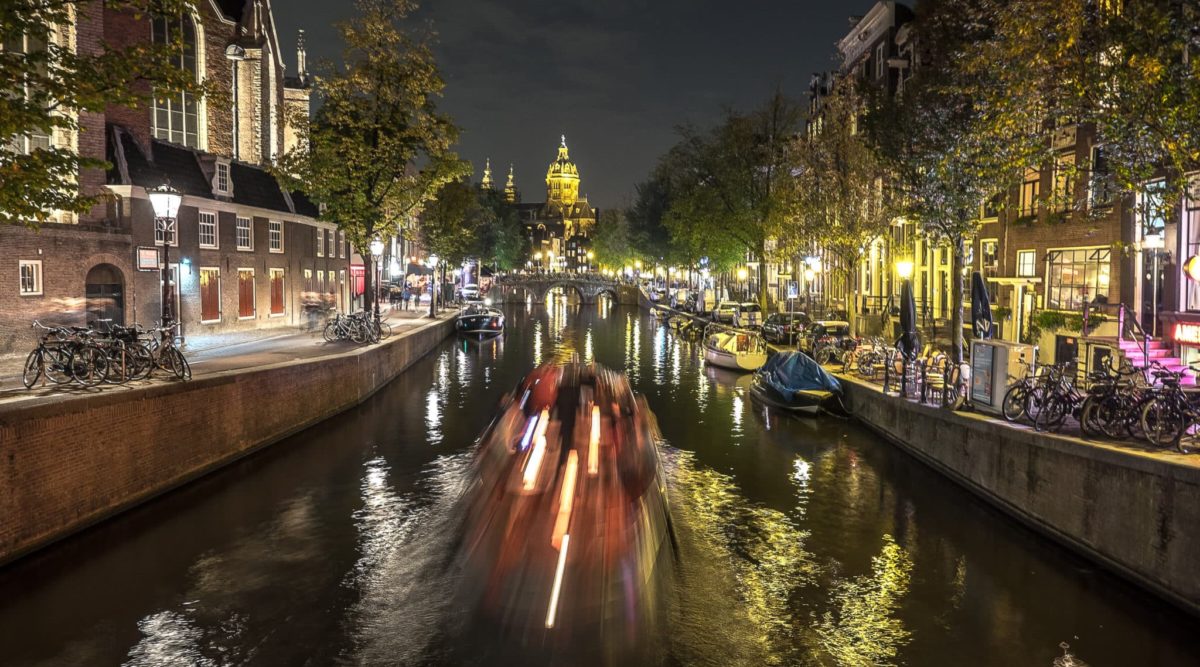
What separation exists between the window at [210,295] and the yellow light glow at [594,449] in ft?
102

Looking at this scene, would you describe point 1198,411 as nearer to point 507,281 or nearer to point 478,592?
point 478,592

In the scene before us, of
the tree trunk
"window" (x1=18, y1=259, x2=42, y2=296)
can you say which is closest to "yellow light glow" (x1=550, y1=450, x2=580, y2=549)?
the tree trunk

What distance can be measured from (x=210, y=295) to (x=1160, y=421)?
35403 millimetres

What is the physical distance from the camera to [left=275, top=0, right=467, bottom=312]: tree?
33.1 m

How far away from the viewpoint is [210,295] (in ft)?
121

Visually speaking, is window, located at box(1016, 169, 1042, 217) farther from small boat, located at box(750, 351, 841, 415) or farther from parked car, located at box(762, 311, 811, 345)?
small boat, located at box(750, 351, 841, 415)

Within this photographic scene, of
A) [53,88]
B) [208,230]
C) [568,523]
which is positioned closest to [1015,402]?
[568,523]

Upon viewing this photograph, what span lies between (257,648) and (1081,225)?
26821 mm

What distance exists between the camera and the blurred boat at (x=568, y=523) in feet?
29.3

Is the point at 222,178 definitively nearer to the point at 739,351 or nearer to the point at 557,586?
the point at 739,351

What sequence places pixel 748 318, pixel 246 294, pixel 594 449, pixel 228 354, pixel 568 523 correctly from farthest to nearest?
pixel 748 318 → pixel 246 294 → pixel 228 354 → pixel 594 449 → pixel 568 523

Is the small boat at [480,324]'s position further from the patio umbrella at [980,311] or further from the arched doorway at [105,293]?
the patio umbrella at [980,311]

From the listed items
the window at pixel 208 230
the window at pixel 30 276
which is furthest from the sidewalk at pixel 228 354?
the window at pixel 208 230

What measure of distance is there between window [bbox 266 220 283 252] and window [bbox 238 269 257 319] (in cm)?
312
